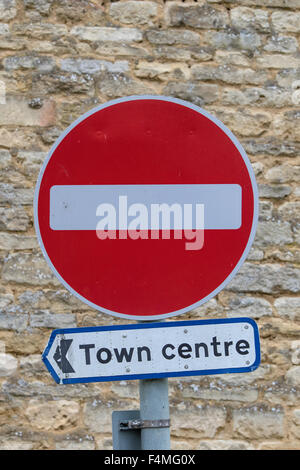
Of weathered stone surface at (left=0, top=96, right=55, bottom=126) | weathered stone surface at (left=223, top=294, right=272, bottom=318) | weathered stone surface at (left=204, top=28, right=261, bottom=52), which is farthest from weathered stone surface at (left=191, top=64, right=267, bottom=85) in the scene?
weathered stone surface at (left=223, top=294, right=272, bottom=318)

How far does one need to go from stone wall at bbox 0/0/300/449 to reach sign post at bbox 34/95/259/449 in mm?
1528

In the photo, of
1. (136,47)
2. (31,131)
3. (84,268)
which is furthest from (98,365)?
(136,47)

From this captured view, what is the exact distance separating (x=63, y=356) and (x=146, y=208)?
45 centimetres

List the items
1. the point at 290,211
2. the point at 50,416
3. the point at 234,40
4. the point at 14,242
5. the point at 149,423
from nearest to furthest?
the point at 149,423 → the point at 50,416 → the point at 14,242 → the point at 290,211 → the point at 234,40

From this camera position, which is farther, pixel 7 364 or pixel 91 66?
pixel 91 66

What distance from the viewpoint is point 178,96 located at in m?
3.70

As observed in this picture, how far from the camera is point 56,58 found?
3670 mm

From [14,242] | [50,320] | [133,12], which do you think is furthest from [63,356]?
[133,12]

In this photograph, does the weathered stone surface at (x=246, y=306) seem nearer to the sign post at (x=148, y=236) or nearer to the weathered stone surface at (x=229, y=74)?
the weathered stone surface at (x=229, y=74)

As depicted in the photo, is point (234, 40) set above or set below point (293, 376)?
above

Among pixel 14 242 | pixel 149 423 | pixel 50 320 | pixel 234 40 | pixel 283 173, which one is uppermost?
pixel 234 40

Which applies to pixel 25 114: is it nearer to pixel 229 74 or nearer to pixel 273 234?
pixel 229 74

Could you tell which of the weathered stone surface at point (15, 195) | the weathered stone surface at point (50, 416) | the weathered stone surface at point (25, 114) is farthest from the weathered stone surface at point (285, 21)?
the weathered stone surface at point (50, 416)

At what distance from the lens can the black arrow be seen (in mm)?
1937
